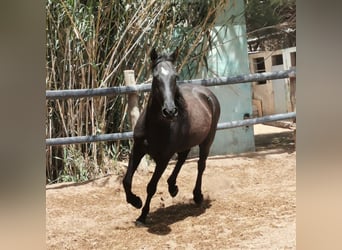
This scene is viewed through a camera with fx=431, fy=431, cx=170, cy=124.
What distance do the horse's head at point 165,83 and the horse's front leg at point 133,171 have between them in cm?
24

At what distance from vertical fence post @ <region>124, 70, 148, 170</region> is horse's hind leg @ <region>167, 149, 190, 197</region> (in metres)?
0.14

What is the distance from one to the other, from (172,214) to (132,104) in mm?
560

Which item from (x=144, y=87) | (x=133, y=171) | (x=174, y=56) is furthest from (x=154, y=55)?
(x=133, y=171)

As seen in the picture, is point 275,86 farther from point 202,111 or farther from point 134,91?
point 134,91

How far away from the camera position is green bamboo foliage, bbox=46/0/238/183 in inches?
75.2

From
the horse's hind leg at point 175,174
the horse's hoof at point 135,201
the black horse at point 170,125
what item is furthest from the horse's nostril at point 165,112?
the horse's hoof at point 135,201

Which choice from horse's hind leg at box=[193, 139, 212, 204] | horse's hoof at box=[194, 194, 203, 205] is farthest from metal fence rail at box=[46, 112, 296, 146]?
horse's hoof at box=[194, 194, 203, 205]

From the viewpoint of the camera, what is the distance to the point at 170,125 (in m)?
2.04

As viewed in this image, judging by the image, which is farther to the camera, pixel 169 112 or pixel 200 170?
pixel 200 170

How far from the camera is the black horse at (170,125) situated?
1.91 m

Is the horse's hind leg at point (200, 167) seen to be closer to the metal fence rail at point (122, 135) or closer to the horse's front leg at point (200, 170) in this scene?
the horse's front leg at point (200, 170)

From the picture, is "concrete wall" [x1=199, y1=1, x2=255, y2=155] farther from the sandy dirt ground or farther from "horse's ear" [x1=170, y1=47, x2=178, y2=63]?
"horse's ear" [x1=170, y1=47, x2=178, y2=63]
